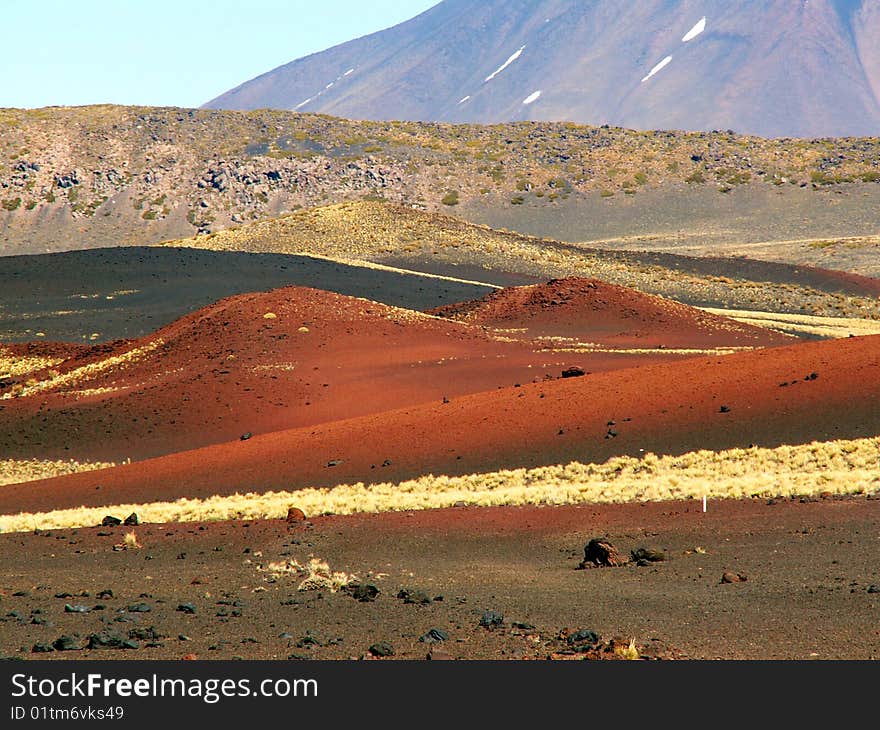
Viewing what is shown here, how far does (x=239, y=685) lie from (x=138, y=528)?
1326 cm

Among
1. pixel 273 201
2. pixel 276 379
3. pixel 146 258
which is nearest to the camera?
pixel 276 379

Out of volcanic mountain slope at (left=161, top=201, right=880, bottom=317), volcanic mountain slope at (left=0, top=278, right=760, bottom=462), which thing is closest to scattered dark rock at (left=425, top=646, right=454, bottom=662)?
volcanic mountain slope at (left=0, top=278, right=760, bottom=462)

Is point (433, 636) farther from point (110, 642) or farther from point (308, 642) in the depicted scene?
point (110, 642)

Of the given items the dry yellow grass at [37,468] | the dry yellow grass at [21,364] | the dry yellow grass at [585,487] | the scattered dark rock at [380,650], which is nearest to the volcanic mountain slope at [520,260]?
the dry yellow grass at [21,364]

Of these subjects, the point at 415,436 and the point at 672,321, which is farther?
the point at 672,321

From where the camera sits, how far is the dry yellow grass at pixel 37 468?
121 ft

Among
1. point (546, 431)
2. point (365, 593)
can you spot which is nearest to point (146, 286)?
point (546, 431)

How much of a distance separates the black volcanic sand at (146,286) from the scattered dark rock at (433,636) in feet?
166

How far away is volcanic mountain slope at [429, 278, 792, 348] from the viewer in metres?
57.0

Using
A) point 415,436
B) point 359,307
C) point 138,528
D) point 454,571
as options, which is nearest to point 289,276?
point 359,307

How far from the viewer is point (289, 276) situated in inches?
3063

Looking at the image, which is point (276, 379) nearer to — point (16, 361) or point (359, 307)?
point (359, 307)

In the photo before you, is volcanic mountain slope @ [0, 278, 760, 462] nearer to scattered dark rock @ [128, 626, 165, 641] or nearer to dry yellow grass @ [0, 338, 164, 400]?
dry yellow grass @ [0, 338, 164, 400]

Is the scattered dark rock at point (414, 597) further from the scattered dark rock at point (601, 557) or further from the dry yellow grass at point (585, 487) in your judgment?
the dry yellow grass at point (585, 487)
